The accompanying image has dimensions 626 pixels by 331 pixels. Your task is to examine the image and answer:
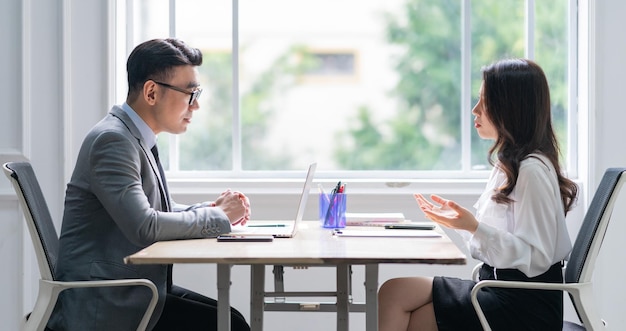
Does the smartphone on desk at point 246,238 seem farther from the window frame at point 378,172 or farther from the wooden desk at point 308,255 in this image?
the window frame at point 378,172

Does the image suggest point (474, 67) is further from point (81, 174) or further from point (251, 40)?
point (81, 174)

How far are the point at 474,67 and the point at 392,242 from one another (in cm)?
191

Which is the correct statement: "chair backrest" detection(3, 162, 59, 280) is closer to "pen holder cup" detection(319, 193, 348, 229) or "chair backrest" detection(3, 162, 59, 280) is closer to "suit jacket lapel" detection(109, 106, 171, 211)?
"suit jacket lapel" detection(109, 106, 171, 211)

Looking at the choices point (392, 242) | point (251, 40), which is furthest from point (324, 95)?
point (392, 242)

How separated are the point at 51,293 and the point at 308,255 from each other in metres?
0.79

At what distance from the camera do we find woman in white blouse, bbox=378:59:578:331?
2383 millimetres

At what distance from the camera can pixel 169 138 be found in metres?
4.10

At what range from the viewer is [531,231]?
2.38 metres

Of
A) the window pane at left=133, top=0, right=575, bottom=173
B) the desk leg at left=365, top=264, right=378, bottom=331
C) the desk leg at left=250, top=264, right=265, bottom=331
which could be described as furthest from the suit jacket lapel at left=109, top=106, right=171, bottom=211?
the window pane at left=133, top=0, right=575, bottom=173

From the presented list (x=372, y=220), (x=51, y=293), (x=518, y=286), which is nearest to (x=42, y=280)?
(x=51, y=293)

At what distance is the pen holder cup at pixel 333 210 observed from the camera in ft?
9.18

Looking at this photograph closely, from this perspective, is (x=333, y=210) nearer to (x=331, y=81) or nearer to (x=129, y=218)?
(x=129, y=218)

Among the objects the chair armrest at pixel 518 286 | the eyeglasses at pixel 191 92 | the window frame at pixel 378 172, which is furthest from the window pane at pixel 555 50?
the eyeglasses at pixel 191 92

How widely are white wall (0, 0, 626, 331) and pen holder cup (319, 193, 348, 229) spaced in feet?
3.25
